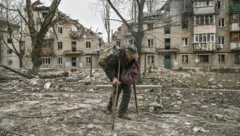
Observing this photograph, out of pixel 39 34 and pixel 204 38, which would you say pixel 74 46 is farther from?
pixel 39 34

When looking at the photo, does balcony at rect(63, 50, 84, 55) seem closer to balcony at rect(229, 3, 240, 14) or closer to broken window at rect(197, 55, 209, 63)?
broken window at rect(197, 55, 209, 63)

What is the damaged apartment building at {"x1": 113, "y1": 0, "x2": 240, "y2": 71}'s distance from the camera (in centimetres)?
4456

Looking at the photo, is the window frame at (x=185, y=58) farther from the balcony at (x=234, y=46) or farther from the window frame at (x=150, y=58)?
the balcony at (x=234, y=46)

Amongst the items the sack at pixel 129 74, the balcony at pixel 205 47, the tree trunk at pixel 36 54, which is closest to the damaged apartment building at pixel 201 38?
the balcony at pixel 205 47

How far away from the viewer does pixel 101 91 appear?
12320 millimetres

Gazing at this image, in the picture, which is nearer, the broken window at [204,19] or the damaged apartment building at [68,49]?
the broken window at [204,19]

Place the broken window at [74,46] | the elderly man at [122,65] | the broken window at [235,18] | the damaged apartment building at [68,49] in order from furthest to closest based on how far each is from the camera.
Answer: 1. the broken window at [74,46]
2. the damaged apartment building at [68,49]
3. the broken window at [235,18]
4. the elderly man at [122,65]

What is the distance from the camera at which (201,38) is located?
45.5 meters

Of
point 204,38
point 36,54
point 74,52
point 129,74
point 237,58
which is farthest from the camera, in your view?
point 74,52

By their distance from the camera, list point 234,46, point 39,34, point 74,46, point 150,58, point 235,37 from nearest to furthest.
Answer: point 39,34 < point 234,46 < point 235,37 < point 150,58 < point 74,46

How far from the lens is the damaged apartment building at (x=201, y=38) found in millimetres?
44562

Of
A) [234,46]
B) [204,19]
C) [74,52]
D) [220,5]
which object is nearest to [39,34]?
[204,19]

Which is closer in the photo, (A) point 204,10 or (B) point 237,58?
(B) point 237,58

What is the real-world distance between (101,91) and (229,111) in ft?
18.5
